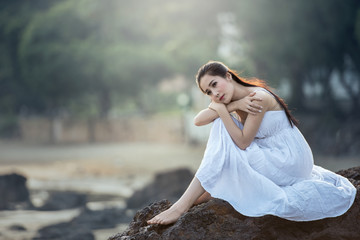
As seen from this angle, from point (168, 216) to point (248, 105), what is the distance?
841 mm

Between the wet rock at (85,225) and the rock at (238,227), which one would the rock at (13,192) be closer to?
the wet rock at (85,225)

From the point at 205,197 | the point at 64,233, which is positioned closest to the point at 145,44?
the point at 64,233

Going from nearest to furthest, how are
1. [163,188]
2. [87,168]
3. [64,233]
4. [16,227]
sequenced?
[64,233] → [16,227] → [163,188] → [87,168]

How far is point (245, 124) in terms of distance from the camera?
11.5ft

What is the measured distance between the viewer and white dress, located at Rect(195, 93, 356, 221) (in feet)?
10.9

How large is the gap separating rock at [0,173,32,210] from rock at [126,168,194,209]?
1.89 metres

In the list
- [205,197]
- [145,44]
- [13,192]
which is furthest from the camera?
[145,44]

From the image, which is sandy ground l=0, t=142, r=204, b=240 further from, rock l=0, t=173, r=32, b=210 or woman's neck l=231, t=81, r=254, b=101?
woman's neck l=231, t=81, r=254, b=101

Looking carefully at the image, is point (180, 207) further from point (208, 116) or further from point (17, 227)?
point (17, 227)

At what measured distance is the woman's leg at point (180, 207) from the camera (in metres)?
3.39

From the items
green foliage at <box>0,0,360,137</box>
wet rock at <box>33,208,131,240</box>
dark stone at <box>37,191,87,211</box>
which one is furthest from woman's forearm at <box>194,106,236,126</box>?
green foliage at <box>0,0,360,137</box>

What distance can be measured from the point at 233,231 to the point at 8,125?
30.5 m

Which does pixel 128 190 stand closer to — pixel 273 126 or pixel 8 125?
pixel 273 126

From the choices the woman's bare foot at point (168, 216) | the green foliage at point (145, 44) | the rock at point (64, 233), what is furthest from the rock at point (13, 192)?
the green foliage at point (145, 44)
